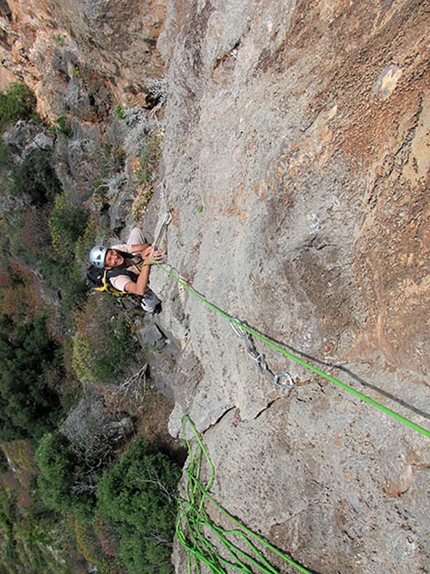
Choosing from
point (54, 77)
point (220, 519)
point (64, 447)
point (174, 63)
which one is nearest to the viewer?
point (220, 519)

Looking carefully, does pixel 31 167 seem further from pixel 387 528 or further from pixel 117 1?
pixel 387 528

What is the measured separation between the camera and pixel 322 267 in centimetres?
282

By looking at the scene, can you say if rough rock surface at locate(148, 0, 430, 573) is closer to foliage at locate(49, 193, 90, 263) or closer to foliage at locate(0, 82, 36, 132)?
foliage at locate(49, 193, 90, 263)

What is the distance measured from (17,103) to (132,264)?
8158 mm

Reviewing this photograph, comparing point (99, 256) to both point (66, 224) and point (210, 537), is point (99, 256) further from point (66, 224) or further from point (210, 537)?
point (66, 224)

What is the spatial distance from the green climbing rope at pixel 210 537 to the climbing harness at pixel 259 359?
1.11 metres

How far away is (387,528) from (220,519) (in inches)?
60.8

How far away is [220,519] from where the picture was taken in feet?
11.6

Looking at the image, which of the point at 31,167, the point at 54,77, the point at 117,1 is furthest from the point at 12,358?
the point at 117,1

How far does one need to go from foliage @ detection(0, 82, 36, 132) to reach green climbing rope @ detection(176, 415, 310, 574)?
34.1ft

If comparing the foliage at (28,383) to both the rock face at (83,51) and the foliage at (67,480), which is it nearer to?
the foliage at (67,480)

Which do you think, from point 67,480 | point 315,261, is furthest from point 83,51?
point 67,480

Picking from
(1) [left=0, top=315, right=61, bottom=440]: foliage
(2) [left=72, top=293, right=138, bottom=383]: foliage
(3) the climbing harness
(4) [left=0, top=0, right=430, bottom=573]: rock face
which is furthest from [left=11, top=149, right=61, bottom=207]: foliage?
(3) the climbing harness

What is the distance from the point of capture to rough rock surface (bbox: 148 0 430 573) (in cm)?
231
